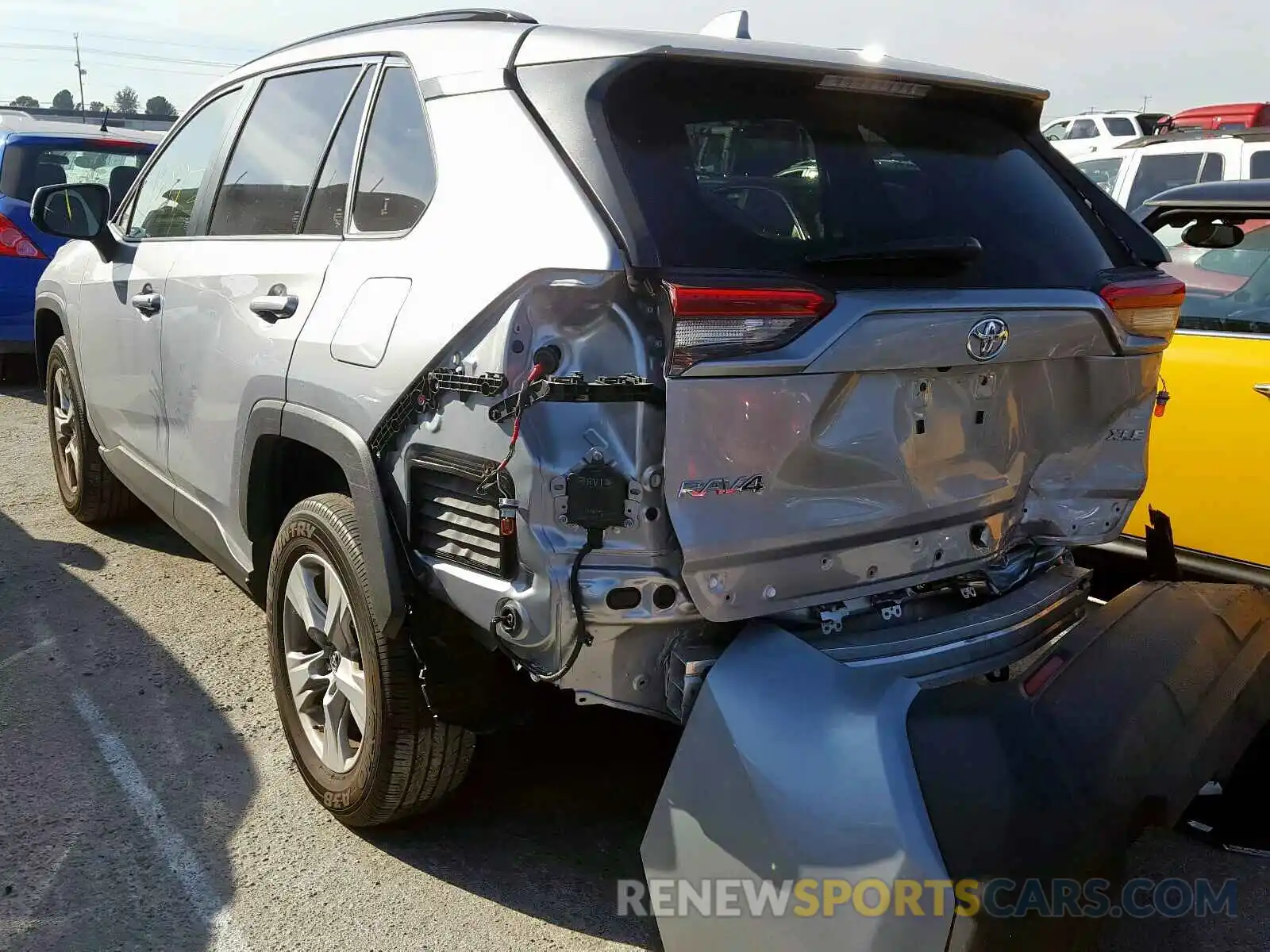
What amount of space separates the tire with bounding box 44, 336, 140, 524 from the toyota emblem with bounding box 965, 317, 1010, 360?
402 centimetres

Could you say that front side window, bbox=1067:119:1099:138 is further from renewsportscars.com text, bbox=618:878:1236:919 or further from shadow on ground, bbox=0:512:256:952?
renewsportscars.com text, bbox=618:878:1236:919

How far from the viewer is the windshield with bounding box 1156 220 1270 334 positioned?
3.95 metres

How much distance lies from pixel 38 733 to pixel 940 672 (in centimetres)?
280

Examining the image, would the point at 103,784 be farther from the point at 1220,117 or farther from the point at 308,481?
the point at 1220,117

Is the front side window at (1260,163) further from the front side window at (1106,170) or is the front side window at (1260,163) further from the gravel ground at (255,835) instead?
the gravel ground at (255,835)

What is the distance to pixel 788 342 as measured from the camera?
2.21 meters

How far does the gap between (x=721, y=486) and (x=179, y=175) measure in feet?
9.73

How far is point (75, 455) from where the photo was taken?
5.29 m

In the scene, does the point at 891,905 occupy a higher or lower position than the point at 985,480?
lower

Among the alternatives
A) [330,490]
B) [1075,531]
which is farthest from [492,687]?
[1075,531]

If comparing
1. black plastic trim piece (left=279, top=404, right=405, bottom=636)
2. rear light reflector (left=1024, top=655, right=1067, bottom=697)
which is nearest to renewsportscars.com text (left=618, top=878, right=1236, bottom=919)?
rear light reflector (left=1024, top=655, right=1067, bottom=697)

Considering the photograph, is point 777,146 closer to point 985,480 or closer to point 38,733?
point 985,480

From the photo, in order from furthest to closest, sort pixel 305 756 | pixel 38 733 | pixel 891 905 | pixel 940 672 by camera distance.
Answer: pixel 38 733 → pixel 305 756 → pixel 940 672 → pixel 891 905

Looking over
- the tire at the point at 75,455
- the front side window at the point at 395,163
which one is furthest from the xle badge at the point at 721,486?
the tire at the point at 75,455
